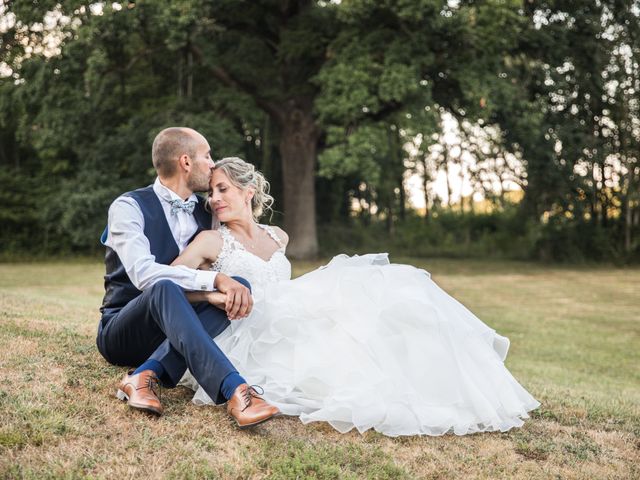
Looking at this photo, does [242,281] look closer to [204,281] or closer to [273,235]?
[204,281]

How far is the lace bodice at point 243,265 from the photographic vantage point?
4.72 metres

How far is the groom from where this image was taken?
12.6 feet

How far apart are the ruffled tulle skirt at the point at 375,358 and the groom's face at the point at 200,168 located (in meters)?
0.94

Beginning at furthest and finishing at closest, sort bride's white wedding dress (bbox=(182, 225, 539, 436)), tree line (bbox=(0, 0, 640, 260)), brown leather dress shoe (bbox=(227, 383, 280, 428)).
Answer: tree line (bbox=(0, 0, 640, 260)) → bride's white wedding dress (bbox=(182, 225, 539, 436)) → brown leather dress shoe (bbox=(227, 383, 280, 428))

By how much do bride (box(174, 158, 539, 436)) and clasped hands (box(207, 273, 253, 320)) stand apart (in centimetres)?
2

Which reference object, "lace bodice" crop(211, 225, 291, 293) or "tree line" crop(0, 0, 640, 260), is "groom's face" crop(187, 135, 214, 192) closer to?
"lace bodice" crop(211, 225, 291, 293)

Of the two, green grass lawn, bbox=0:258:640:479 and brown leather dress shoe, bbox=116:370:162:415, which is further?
brown leather dress shoe, bbox=116:370:162:415

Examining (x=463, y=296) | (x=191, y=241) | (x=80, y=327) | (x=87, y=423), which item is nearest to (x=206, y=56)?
(x=463, y=296)

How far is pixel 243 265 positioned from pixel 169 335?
3.13 ft

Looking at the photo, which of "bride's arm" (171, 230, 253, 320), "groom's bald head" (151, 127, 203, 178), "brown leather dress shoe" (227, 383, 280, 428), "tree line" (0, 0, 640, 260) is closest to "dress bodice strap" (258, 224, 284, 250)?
"groom's bald head" (151, 127, 203, 178)

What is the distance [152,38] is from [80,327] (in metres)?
15.5

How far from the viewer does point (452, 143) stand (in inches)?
1419

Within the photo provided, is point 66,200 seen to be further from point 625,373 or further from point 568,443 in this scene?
point 568,443

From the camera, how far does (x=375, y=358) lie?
4.16 metres
